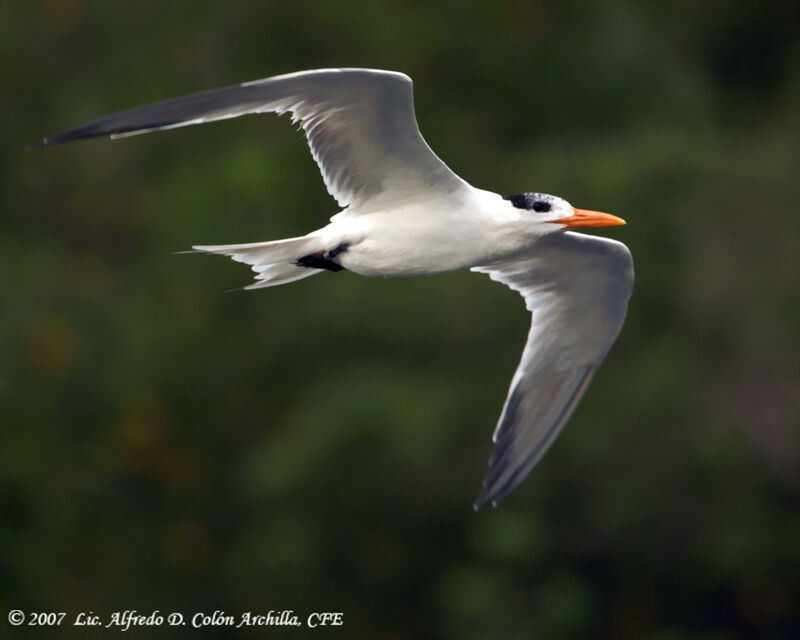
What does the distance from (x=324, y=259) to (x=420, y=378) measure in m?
7.05

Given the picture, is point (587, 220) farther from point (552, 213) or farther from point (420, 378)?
point (420, 378)

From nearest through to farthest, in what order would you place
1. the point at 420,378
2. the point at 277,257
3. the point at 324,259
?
1. the point at 324,259
2. the point at 277,257
3. the point at 420,378

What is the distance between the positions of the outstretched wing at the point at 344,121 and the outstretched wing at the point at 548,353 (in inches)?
37.0

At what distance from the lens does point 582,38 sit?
1719 centimetres

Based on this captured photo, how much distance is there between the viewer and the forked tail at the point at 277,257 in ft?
20.0

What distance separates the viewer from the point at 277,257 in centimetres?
618

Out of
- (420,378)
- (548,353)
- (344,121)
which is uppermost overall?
(344,121)

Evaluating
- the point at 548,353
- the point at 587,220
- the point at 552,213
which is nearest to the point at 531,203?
the point at 552,213

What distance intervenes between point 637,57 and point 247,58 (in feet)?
13.9

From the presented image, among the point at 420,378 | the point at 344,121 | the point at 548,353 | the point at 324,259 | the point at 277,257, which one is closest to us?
the point at 344,121

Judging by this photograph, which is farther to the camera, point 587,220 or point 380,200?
point 380,200

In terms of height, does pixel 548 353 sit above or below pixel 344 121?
below

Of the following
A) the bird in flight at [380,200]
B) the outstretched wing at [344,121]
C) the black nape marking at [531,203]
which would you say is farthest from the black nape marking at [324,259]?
the black nape marking at [531,203]

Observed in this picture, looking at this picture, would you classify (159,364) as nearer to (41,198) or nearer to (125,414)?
(125,414)
